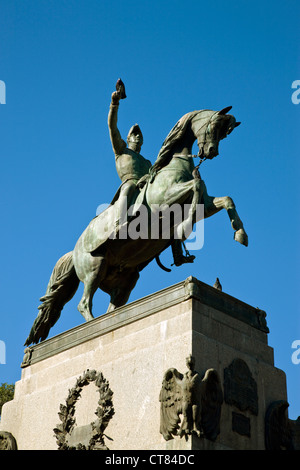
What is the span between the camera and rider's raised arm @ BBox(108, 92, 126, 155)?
17078mm

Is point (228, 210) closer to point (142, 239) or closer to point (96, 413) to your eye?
point (142, 239)

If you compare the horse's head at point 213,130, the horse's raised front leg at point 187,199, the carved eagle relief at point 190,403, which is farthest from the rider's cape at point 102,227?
the carved eagle relief at point 190,403

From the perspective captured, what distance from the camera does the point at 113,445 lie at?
1256 cm

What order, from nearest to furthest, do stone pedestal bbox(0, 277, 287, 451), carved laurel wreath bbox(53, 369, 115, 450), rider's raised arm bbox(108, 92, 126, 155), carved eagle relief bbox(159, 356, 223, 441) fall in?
carved eagle relief bbox(159, 356, 223, 441)
stone pedestal bbox(0, 277, 287, 451)
carved laurel wreath bbox(53, 369, 115, 450)
rider's raised arm bbox(108, 92, 126, 155)

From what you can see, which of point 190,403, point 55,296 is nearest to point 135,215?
point 55,296

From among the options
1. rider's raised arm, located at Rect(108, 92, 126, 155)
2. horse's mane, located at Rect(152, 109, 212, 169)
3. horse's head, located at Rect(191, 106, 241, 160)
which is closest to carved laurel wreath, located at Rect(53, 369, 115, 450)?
horse's mane, located at Rect(152, 109, 212, 169)

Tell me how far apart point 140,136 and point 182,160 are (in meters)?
2.41

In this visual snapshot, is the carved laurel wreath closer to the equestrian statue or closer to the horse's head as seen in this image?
the equestrian statue

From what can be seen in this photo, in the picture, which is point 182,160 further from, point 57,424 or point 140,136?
point 57,424

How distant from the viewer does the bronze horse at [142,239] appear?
49.6 feet

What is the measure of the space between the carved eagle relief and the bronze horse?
3.20 m

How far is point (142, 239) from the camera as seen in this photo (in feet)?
52.0

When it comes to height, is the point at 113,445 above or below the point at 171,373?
below
